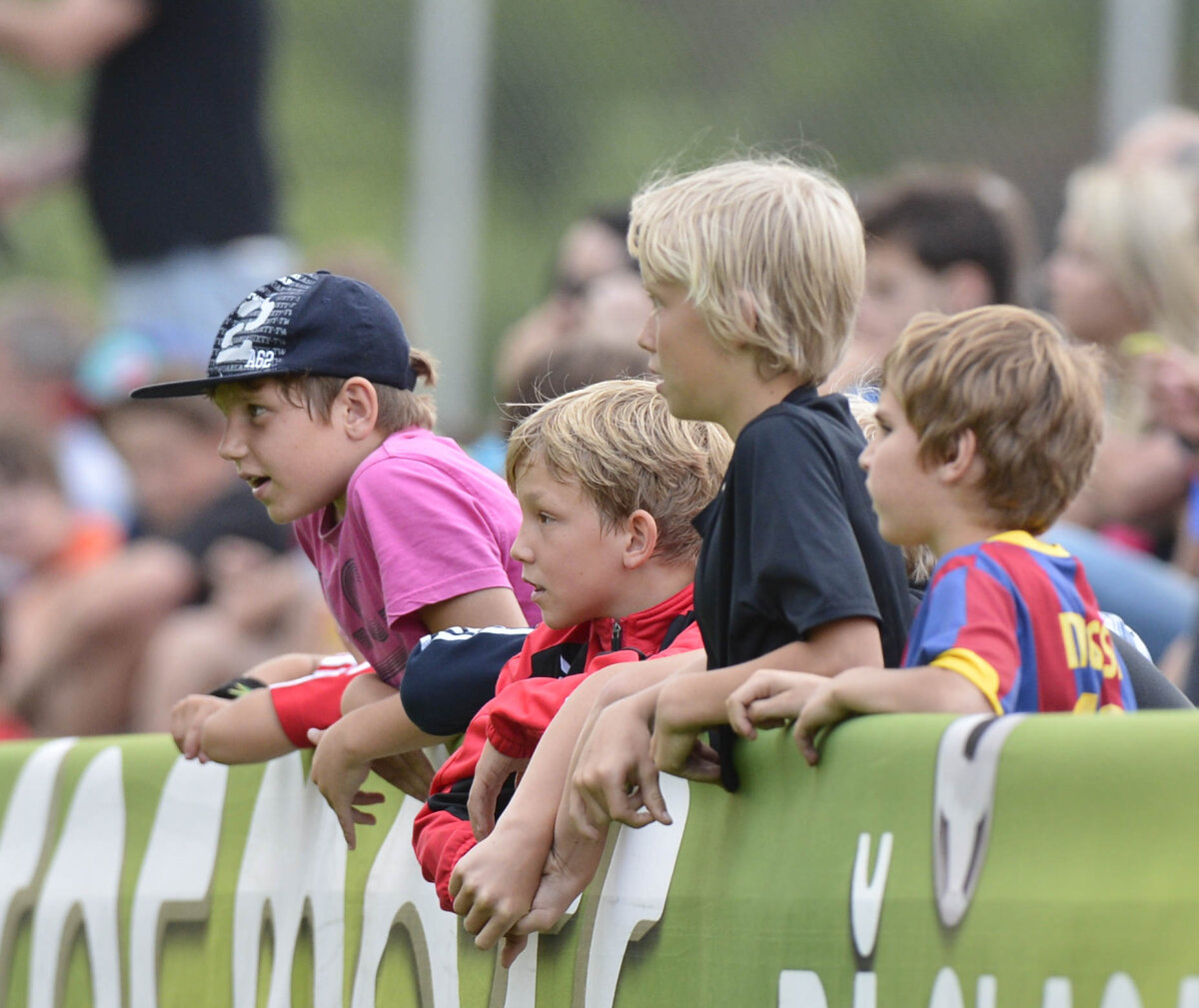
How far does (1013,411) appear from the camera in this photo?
8.52 ft

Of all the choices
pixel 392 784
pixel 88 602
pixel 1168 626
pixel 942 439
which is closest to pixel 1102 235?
pixel 1168 626

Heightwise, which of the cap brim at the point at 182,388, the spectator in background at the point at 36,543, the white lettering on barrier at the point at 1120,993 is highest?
the cap brim at the point at 182,388

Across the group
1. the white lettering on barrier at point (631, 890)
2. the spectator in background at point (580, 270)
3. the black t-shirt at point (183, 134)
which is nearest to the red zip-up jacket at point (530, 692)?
the white lettering on barrier at point (631, 890)

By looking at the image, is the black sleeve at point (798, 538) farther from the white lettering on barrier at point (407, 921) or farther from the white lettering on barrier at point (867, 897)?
the white lettering on barrier at point (407, 921)

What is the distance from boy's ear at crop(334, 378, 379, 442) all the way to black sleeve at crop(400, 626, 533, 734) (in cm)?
43

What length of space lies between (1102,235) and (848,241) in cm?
329

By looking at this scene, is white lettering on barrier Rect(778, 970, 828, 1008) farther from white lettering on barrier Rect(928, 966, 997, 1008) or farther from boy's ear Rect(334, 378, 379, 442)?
boy's ear Rect(334, 378, 379, 442)

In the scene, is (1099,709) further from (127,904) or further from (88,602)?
(88,602)

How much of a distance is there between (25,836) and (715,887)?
2.24 meters

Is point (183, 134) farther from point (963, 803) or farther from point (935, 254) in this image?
point (963, 803)

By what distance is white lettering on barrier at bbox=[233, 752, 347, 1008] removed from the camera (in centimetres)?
374

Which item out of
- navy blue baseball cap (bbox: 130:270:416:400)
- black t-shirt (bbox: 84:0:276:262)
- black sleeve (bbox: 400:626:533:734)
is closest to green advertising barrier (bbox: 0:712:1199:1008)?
black sleeve (bbox: 400:626:533:734)

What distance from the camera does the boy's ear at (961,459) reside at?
2.61 m

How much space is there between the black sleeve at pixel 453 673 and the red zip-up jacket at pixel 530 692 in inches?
1.4
